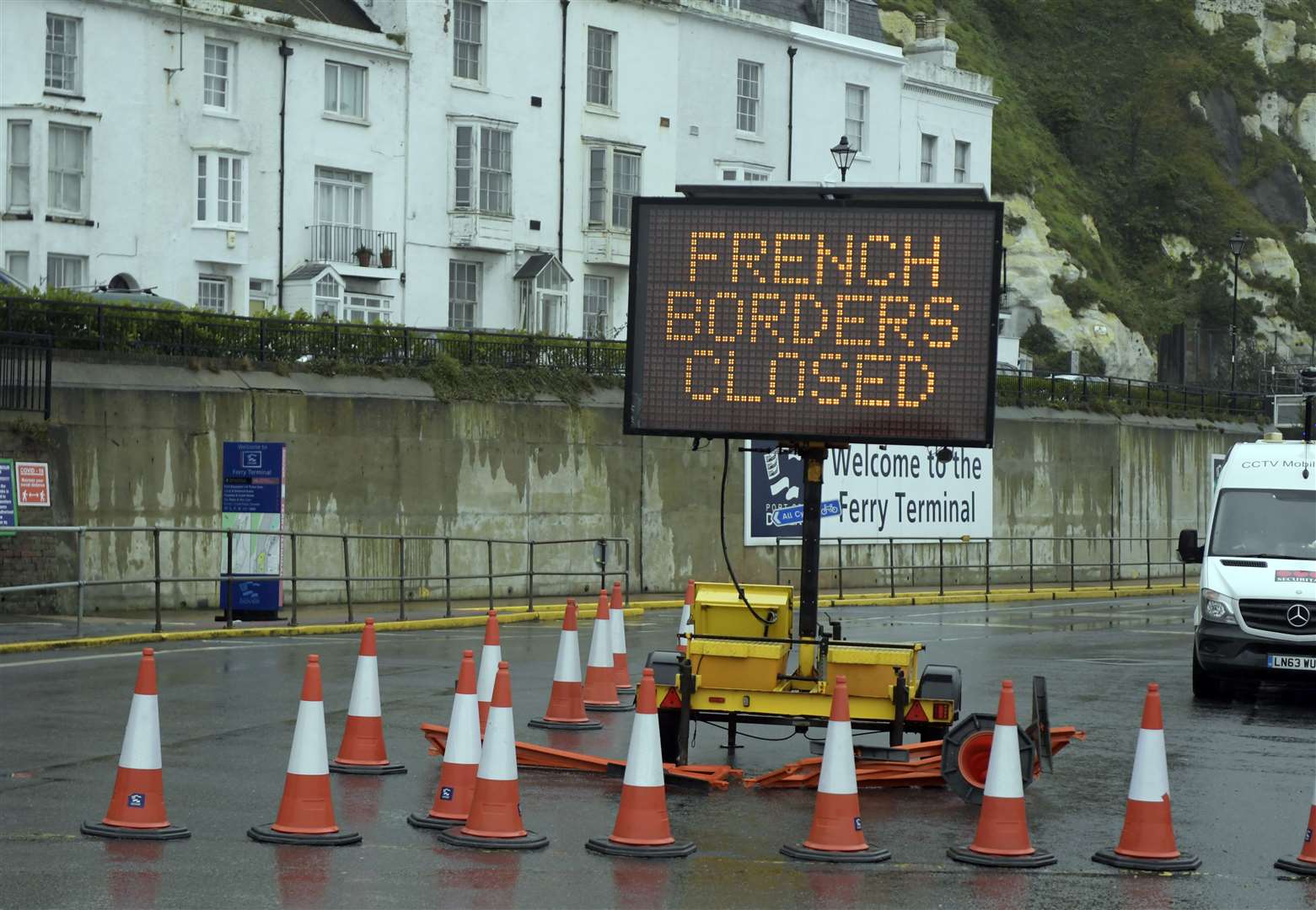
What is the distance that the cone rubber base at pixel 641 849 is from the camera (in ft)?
34.0

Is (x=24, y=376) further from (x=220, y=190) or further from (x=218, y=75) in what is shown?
(x=218, y=75)

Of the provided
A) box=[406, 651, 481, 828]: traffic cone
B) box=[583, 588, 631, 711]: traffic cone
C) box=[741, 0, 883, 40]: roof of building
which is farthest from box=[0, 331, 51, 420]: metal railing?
box=[741, 0, 883, 40]: roof of building

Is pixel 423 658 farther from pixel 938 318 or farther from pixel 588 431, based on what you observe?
pixel 588 431

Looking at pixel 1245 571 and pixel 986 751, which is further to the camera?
pixel 1245 571

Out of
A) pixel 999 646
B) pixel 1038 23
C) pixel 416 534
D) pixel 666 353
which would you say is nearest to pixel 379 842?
pixel 666 353

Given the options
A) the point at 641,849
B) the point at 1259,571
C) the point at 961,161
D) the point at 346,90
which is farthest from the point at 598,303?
the point at 641,849

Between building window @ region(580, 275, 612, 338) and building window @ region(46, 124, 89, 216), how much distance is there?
13730 millimetres

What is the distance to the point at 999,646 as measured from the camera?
2542 cm

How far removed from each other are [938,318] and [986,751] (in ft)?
9.85

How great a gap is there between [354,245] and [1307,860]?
37601 millimetres

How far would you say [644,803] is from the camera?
10.5 meters

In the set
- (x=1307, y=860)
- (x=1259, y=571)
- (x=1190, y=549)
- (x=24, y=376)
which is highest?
(x=24, y=376)

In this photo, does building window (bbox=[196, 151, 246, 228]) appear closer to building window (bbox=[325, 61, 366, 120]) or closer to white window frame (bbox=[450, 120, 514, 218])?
building window (bbox=[325, 61, 366, 120])

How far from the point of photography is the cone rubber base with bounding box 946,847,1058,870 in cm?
1042
